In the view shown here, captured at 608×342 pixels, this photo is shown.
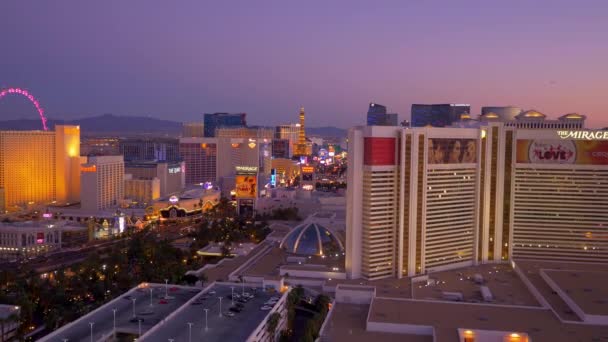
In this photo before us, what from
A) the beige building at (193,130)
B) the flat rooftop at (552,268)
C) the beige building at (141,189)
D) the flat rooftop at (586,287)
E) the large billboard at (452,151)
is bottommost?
the flat rooftop at (552,268)

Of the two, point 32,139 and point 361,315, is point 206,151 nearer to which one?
point 32,139

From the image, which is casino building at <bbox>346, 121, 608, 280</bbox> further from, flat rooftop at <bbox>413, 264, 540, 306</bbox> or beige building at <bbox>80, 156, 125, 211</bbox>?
beige building at <bbox>80, 156, 125, 211</bbox>

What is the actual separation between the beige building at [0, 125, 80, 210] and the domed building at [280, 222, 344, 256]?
49578 mm

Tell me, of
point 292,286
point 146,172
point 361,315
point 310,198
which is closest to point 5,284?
point 292,286

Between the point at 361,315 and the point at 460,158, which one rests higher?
the point at 460,158

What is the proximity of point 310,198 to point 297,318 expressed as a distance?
47.9m

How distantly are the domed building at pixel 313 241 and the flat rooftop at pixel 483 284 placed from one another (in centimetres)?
930

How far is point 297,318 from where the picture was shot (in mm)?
39000

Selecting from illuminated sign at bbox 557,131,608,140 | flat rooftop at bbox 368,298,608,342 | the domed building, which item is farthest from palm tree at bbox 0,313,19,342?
illuminated sign at bbox 557,131,608,140

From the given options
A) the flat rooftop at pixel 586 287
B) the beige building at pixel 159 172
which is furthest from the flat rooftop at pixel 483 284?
the beige building at pixel 159 172

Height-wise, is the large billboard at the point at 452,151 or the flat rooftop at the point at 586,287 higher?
the large billboard at the point at 452,151

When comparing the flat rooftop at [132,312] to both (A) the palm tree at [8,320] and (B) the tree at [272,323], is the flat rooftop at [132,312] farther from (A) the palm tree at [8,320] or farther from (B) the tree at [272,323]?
(B) the tree at [272,323]

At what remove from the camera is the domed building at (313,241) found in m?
50.5

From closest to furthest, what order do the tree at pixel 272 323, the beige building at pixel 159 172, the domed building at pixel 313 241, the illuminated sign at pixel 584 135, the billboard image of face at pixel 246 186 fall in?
the tree at pixel 272 323 < the illuminated sign at pixel 584 135 < the domed building at pixel 313 241 < the billboard image of face at pixel 246 186 < the beige building at pixel 159 172
